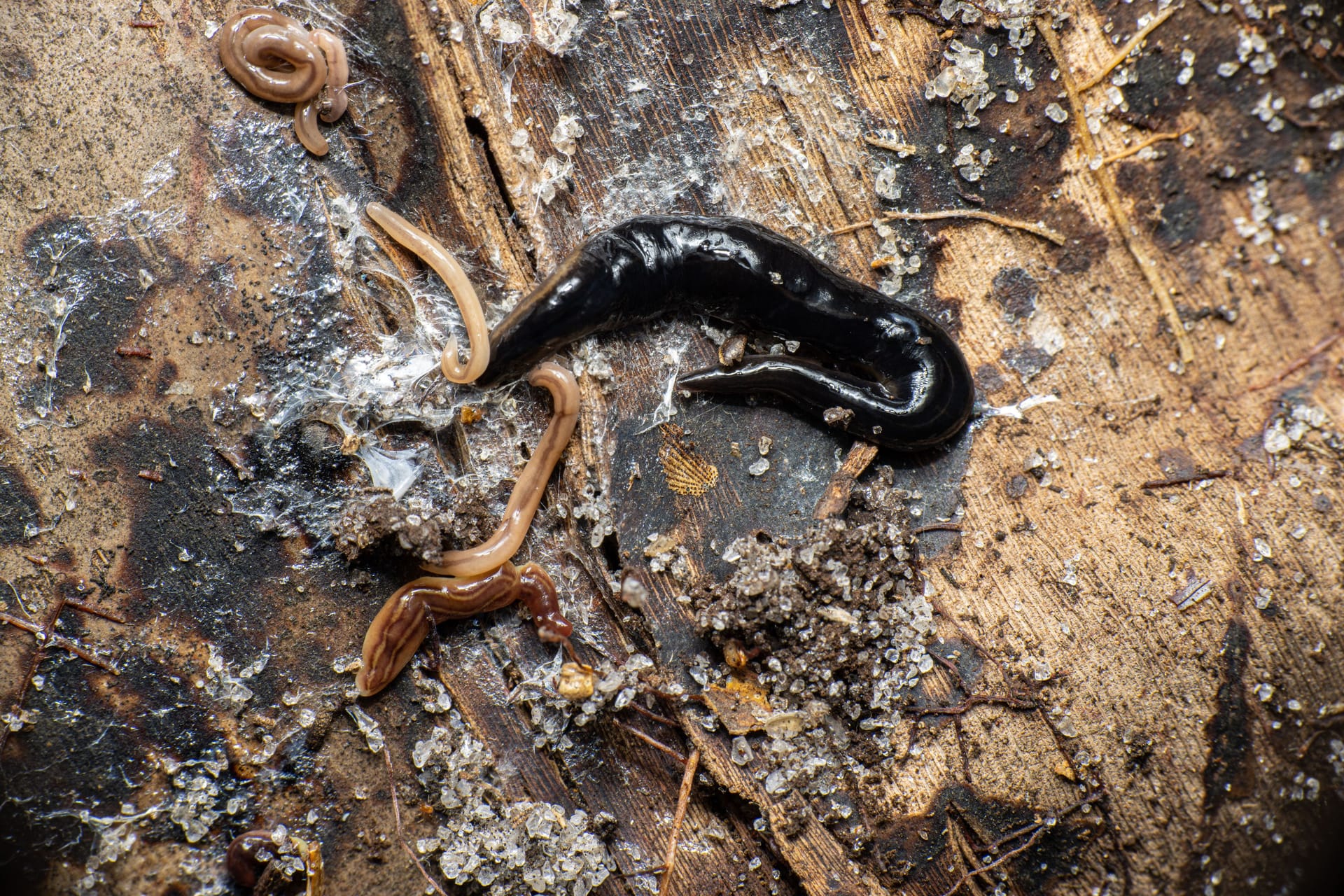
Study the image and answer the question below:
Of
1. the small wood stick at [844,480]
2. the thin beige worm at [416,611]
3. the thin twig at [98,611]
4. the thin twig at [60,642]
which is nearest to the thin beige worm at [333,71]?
the thin beige worm at [416,611]

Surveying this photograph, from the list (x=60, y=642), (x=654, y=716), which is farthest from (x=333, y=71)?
(x=654, y=716)

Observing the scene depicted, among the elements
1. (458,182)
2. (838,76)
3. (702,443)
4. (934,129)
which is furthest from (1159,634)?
(458,182)

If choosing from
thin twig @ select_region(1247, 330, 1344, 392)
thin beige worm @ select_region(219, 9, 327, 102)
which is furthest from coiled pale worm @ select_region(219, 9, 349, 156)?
thin twig @ select_region(1247, 330, 1344, 392)

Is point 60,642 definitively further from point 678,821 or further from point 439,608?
point 678,821

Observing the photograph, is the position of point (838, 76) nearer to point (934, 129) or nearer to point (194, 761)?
point (934, 129)

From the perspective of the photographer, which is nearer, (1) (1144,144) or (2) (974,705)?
(2) (974,705)

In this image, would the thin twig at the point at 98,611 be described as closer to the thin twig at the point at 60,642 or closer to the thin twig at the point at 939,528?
the thin twig at the point at 60,642
